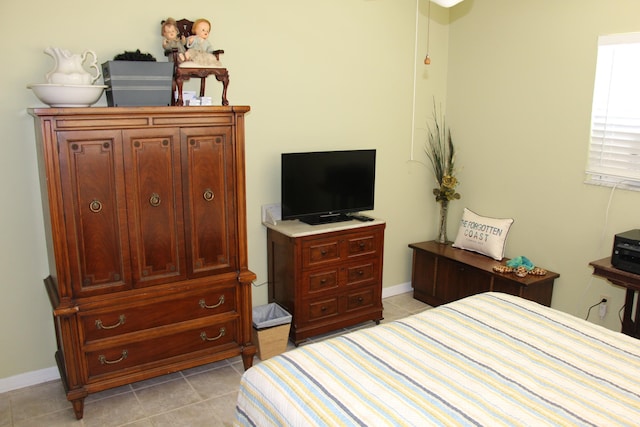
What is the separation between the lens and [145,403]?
300 centimetres

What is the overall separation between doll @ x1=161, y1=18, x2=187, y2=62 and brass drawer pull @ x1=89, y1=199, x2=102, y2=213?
3.28 feet

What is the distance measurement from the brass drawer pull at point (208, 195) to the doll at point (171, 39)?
84 cm

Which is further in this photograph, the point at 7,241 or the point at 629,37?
the point at 629,37

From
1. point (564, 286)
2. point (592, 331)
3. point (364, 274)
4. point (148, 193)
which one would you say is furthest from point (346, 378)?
point (564, 286)

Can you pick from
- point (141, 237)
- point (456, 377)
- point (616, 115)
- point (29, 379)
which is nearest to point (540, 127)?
point (616, 115)

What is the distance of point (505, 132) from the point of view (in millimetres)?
4191

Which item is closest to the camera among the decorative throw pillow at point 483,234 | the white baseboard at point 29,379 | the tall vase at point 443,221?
the white baseboard at point 29,379

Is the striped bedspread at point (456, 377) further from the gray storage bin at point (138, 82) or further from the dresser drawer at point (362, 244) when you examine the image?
the gray storage bin at point (138, 82)

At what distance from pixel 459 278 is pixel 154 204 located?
2477 millimetres

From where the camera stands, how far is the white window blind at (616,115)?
11.0ft

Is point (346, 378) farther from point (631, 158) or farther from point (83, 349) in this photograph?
point (631, 158)

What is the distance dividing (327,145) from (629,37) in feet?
7.09

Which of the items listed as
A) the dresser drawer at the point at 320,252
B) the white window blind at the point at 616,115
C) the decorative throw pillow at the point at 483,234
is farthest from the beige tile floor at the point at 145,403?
the white window blind at the point at 616,115

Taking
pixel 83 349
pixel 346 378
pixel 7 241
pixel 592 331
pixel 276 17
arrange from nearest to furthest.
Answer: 1. pixel 346 378
2. pixel 592 331
3. pixel 83 349
4. pixel 7 241
5. pixel 276 17
